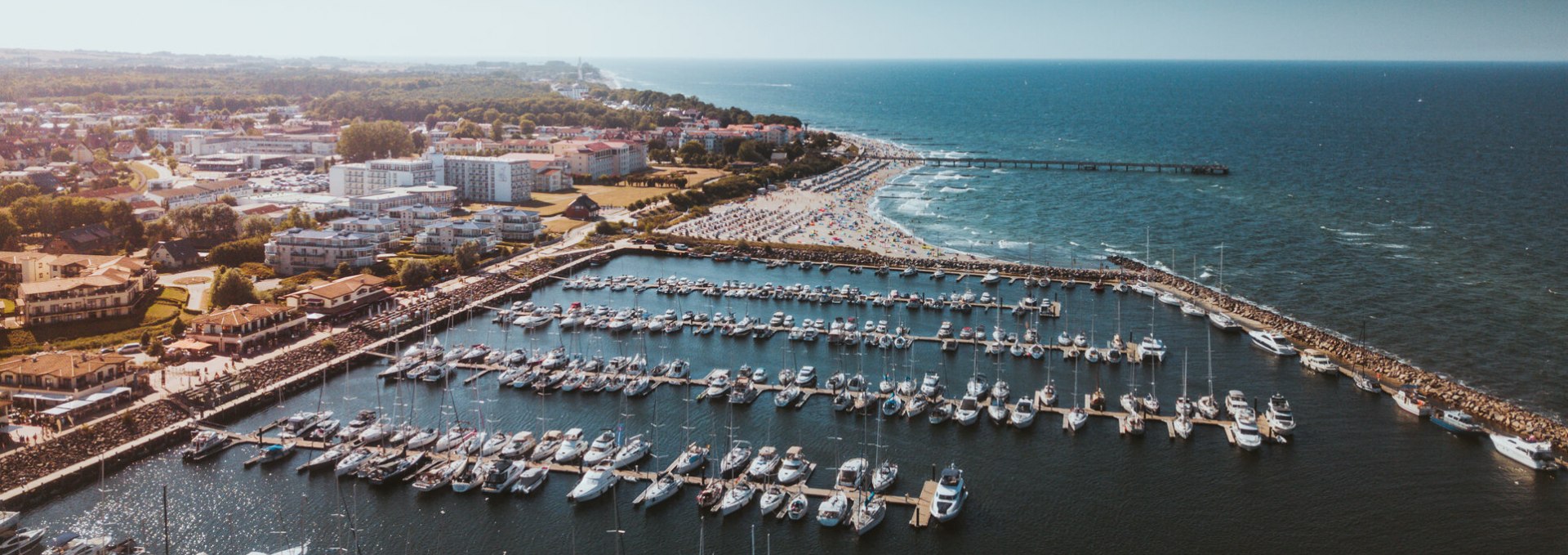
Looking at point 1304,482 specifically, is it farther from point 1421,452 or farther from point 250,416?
point 250,416

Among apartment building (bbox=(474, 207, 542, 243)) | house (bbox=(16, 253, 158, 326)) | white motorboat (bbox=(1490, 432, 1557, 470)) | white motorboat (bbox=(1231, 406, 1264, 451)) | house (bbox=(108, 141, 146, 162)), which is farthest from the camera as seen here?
house (bbox=(108, 141, 146, 162))

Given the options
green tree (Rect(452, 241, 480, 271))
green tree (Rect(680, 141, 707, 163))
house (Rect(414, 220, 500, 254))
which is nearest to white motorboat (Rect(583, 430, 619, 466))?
green tree (Rect(452, 241, 480, 271))

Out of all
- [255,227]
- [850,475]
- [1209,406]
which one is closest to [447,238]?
[255,227]

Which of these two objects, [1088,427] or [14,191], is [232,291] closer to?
[14,191]

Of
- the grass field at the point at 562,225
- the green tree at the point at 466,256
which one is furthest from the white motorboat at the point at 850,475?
the grass field at the point at 562,225

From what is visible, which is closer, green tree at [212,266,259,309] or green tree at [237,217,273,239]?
green tree at [212,266,259,309]

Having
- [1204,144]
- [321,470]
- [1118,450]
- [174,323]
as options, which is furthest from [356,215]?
[1204,144]

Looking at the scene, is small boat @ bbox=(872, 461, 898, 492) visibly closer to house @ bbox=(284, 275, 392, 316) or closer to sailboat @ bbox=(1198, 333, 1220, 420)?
sailboat @ bbox=(1198, 333, 1220, 420)
